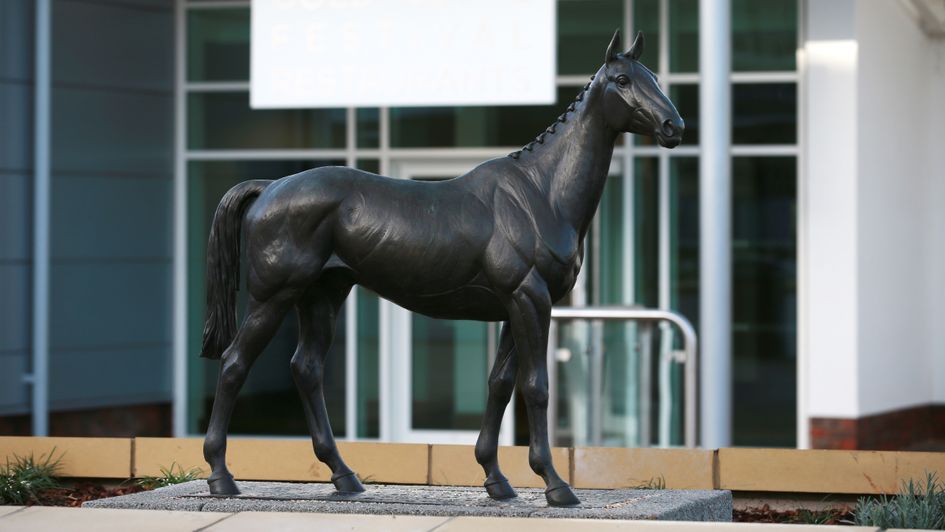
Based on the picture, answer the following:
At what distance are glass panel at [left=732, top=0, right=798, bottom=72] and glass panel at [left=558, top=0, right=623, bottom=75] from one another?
3.54ft

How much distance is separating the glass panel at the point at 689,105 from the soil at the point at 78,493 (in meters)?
7.67

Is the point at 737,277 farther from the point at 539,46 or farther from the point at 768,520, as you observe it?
the point at 768,520

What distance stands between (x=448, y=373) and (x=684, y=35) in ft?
12.5

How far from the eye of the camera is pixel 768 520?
20.3 feet

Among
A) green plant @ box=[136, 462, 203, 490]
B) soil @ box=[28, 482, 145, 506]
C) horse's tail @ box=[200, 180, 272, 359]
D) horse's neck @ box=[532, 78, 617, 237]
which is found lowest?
soil @ box=[28, 482, 145, 506]

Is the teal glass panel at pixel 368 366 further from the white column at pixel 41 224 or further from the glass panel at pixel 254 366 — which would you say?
the white column at pixel 41 224

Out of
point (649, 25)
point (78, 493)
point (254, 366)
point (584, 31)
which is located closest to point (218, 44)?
point (254, 366)

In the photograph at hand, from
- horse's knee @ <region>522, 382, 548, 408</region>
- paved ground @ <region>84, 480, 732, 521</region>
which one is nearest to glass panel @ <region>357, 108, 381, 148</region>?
paved ground @ <region>84, 480, 732, 521</region>

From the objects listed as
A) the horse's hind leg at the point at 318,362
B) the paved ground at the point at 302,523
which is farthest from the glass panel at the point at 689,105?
the paved ground at the point at 302,523

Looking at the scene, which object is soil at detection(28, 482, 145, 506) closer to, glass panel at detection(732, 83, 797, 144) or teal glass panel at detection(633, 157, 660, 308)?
teal glass panel at detection(633, 157, 660, 308)

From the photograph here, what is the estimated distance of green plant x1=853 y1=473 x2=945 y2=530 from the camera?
5.54 m

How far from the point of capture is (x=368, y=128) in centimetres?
1389

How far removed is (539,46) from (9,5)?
458 centimetres

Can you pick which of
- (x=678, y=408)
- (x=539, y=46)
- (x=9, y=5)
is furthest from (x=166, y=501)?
(x=9, y=5)
